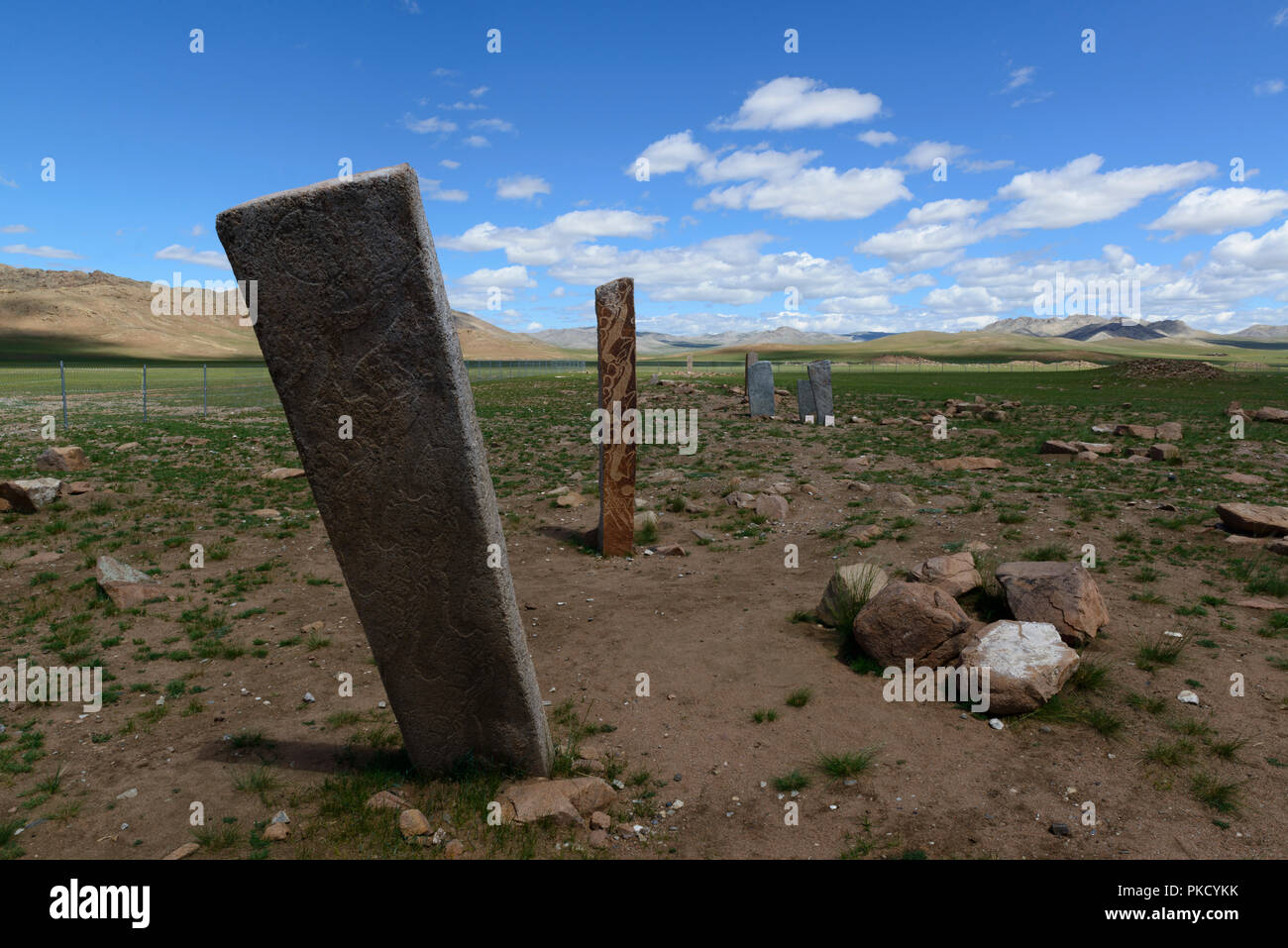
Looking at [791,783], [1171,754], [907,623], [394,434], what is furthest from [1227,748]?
[394,434]

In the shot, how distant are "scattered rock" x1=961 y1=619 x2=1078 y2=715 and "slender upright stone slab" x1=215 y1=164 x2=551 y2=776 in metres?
3.60

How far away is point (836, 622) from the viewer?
718 cm

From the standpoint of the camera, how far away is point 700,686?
630cm

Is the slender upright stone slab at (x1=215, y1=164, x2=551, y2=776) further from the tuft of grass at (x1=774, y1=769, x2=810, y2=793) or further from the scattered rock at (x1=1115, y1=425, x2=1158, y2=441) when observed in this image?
the scattered rock at (x1=1115, y1=425, x2=1158, y2=441)

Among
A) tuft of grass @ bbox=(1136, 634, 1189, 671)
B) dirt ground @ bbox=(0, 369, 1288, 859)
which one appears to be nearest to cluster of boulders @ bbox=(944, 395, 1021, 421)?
dirt ground @ bbox=(0, 369, 1288, 859)

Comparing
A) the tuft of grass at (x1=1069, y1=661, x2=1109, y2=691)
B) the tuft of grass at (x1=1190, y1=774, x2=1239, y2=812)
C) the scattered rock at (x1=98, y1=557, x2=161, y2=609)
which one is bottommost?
the tuft of grass at (x1=1190, y1=774, x2=1239, y2=812)

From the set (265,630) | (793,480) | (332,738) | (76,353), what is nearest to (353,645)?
(265,630)

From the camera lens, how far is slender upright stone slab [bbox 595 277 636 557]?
9906mm

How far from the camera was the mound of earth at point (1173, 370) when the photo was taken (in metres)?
39.1

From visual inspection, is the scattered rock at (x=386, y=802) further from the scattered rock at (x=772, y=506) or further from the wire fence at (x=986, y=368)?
the wire fence at (x=986, y=368)

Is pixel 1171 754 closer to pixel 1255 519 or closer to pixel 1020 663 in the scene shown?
pixel 1020 663

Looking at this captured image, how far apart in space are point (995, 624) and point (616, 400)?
227 inches

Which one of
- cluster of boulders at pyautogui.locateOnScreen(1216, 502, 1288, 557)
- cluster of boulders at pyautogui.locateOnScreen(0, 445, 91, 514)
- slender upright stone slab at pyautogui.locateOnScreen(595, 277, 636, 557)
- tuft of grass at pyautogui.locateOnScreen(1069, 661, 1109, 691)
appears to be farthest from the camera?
cluster of boulders at pyautogui.locateOnScreen(0, 445, 91, 514)
